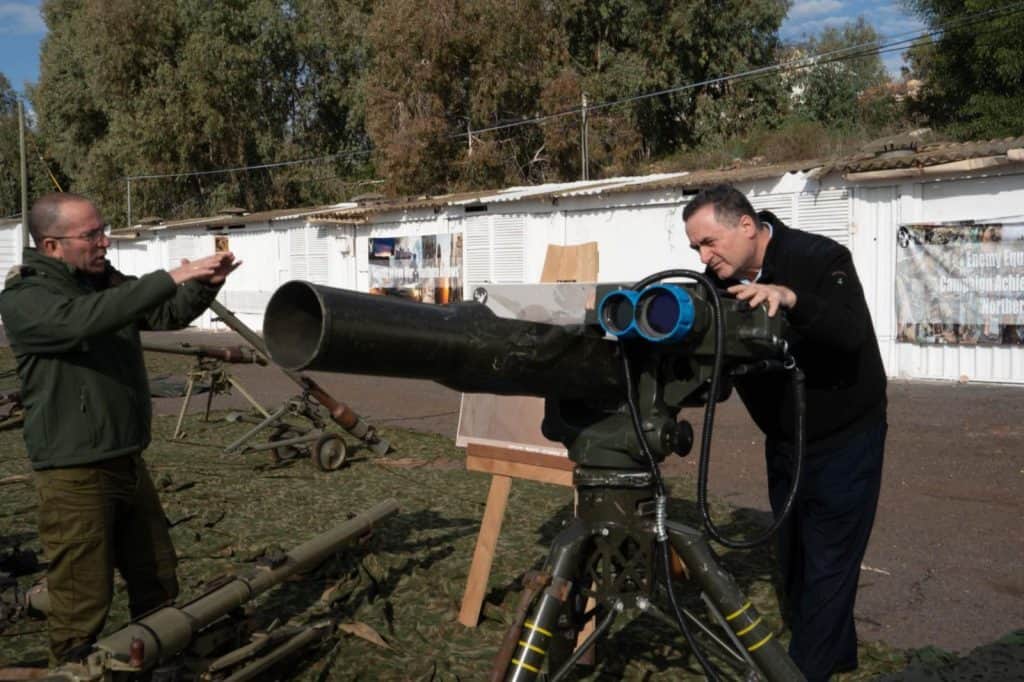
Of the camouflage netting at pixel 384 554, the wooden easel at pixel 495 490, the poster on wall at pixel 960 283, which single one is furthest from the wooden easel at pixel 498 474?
the poster on wall at pixel 960 283

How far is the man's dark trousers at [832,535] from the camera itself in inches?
127

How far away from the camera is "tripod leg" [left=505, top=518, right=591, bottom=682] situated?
8.30ft

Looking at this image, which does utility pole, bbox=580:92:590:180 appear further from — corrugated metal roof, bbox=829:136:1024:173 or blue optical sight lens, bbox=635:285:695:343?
blue optical sight lens, bbox=635:285:695:343

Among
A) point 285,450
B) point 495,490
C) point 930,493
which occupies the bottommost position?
point 930,493

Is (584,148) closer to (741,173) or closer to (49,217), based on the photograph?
(741,173)

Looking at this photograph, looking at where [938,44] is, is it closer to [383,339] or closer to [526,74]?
[526,74]

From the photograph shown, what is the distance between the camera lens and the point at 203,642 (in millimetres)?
3607

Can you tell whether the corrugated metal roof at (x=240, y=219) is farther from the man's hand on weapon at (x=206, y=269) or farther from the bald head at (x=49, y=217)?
the man's hand on weapon at (x=206, y=269)

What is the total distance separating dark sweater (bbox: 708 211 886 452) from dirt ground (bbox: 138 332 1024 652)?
1793 millimetres

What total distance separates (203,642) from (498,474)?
164 cm

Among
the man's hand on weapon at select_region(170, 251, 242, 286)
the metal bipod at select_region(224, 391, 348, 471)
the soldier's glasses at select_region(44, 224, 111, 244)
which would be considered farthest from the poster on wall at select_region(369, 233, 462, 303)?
the man's hand on weapon at select_region(170, 251, 242, 286)

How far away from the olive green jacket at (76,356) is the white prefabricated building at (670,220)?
4337 millimetres

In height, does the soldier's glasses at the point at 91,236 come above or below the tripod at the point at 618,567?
above

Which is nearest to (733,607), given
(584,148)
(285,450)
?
(285,450)
